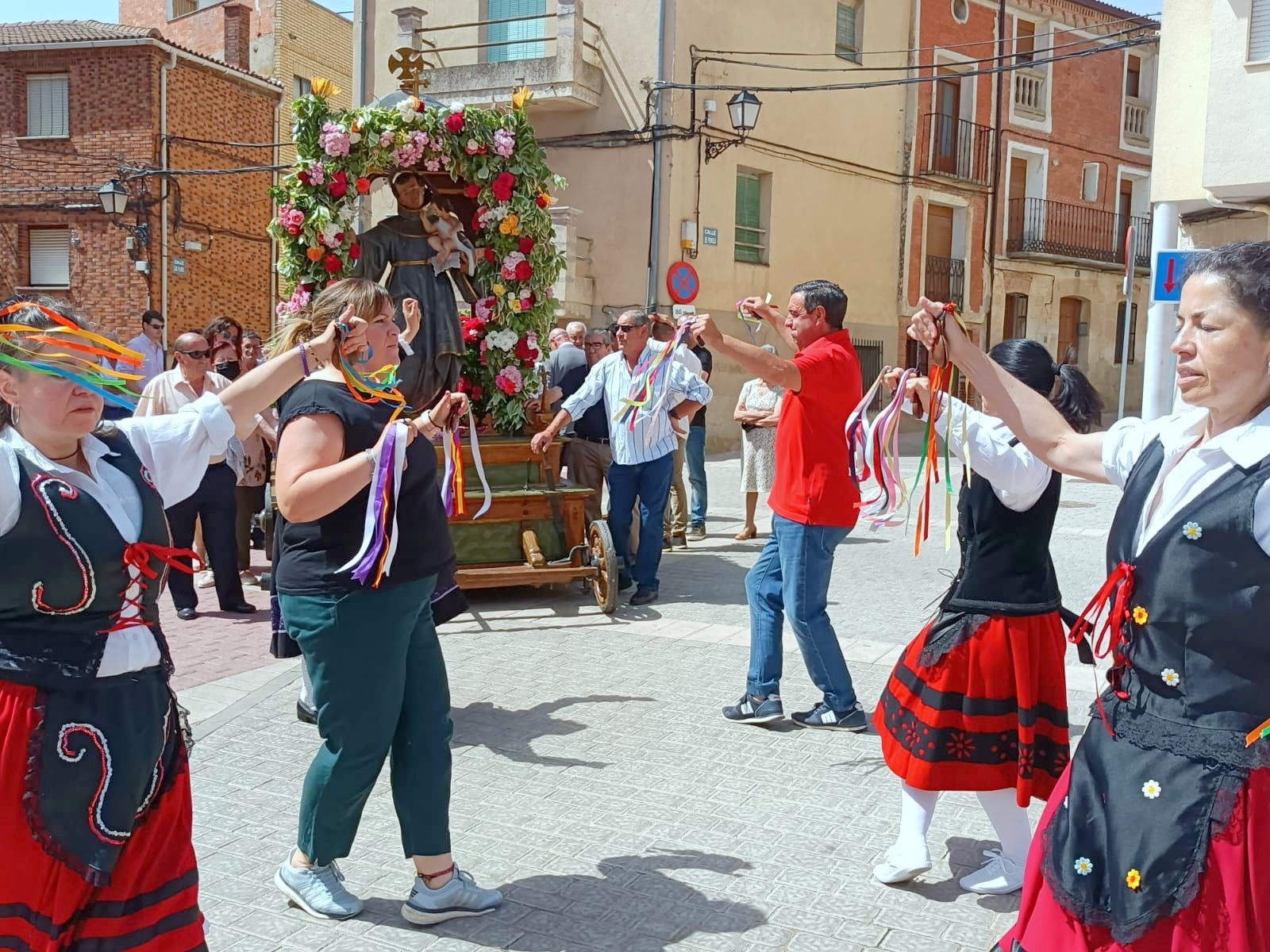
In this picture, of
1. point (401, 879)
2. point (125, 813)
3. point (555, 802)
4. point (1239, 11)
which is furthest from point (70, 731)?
point (1239, 11)

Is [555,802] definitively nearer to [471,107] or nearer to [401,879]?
[401,879]

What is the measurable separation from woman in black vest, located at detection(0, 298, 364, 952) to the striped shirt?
18.0 ft

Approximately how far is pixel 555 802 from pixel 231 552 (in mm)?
4340

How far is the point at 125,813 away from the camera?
2.52 m

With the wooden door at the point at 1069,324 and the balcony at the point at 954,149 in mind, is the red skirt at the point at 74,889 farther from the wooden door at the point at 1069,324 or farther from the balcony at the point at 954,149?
the wooden door at the point at 1069,324

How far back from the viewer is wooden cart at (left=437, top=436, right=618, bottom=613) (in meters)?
7.94

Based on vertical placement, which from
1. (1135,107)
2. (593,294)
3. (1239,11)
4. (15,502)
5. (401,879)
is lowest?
(401,879)

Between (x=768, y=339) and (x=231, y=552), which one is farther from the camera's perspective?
(x=768, y=339)

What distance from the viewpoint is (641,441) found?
8.30 m

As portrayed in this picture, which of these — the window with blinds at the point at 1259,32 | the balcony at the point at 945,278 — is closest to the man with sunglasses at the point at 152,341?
the window with blinds at the point at 1259,32

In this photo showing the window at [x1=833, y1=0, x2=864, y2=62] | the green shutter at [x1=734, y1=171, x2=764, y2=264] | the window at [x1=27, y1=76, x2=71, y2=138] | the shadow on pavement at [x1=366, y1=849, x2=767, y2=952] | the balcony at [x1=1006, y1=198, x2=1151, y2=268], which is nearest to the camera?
the shadow on pavement at [x1=366, y1=849, x2=767, y2=952]

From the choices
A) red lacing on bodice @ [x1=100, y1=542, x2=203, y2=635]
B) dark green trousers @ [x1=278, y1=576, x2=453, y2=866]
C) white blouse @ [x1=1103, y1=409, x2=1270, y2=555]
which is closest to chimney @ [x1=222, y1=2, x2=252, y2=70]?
dark green trousers @ [x1=278, y1=576, x2=453, y2=866]

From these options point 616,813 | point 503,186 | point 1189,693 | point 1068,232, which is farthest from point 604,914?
point 1068,232

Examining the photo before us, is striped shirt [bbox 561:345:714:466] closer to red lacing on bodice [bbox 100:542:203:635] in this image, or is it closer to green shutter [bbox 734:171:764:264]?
red lacing on bodice [bbox 100:542:203:635]
